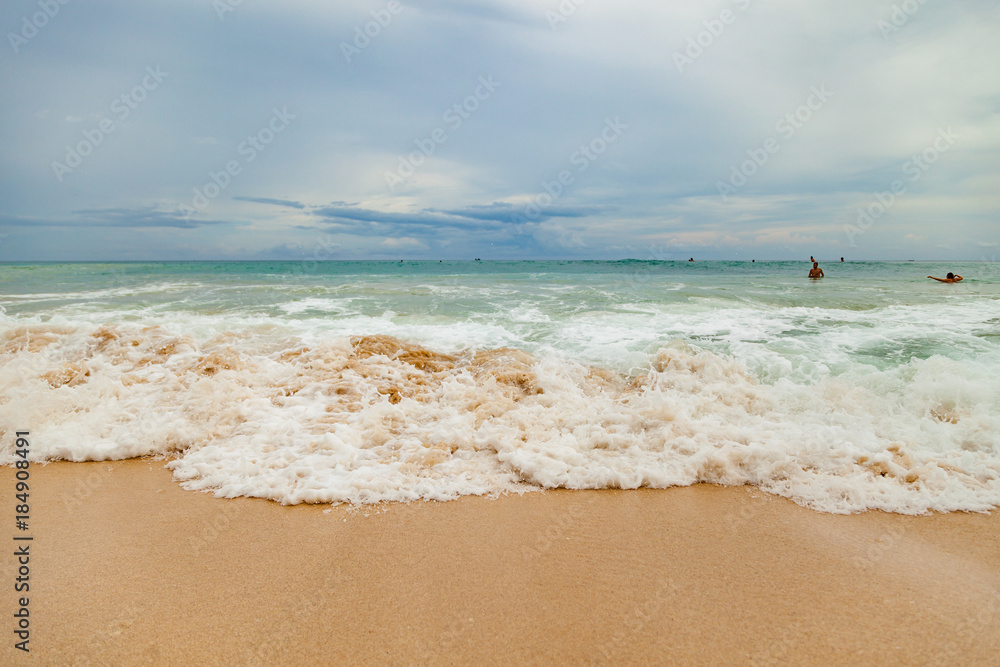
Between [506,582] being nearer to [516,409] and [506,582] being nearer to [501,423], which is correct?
[501,423]

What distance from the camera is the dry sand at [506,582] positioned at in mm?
2078

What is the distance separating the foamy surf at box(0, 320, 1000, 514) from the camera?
11.6 feet

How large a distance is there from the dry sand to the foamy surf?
0.28 meters

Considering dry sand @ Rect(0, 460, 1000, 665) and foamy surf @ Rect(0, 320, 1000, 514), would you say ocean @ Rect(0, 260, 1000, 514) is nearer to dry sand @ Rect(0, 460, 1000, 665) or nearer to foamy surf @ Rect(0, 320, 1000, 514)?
foamy surf @ Rect(0, 320, 1000, 514)

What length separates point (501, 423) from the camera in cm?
448

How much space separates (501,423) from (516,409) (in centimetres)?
38

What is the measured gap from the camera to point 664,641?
2.11 meters

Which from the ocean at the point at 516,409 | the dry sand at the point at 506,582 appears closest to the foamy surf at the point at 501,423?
the ocean at the point at 516,409

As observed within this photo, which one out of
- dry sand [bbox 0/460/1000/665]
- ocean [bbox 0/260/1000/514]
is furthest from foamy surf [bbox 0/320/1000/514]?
dry sand [bbox 0/460/1000/665]

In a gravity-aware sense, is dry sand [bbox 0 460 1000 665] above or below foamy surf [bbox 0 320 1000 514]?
below

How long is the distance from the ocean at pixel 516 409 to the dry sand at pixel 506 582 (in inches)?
11.5

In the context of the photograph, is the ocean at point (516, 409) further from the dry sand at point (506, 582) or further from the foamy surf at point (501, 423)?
the dry sand at point (506, 582)

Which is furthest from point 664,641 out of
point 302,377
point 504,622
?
point 302,377

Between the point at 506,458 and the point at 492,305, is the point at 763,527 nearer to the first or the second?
the point at 506,458
